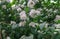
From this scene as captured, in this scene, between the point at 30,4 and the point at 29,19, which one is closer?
the point at 29,19

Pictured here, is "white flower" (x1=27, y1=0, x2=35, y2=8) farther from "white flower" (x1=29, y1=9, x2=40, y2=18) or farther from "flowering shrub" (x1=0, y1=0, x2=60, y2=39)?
"white flower" (x1=29, y1=9, x2=40, y2=18)

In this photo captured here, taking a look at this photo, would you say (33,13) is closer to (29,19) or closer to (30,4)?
(29,19)

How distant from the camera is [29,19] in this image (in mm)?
Answer: 2363

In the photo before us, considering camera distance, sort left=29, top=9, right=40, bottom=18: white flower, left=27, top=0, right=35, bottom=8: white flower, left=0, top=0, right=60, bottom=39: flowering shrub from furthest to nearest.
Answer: left=27, top=0, right=35, bottom=8: white flower < left=29, top=9, right=40, bottom=18: white flower < left=0, top=0, right=60, bottom=39: flowering shrub

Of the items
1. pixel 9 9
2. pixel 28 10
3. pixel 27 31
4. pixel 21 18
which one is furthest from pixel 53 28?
pixel 9 9

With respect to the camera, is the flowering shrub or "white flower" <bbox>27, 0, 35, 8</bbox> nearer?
the flowering shrub

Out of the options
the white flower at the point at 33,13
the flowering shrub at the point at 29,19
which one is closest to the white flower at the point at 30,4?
the flowering shrub at the point at 29,19

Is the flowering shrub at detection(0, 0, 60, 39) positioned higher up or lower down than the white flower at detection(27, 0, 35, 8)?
lower down

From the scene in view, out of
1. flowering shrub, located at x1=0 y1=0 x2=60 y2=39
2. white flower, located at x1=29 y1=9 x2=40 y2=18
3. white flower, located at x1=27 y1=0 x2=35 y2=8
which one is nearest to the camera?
flowering shrub, located at x1=0 y1=0 x2=60 y2=39

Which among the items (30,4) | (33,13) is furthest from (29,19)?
(30,4)

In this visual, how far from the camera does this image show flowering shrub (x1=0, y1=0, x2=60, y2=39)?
205 cm

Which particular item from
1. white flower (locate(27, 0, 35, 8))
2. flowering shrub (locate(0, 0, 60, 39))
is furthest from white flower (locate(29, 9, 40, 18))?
white flower (locate(27, 0, 35, 8))

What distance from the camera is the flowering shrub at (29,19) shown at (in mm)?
2055

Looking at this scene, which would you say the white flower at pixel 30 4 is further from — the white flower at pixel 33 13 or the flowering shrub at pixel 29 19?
the white flower at pixel 33 13
